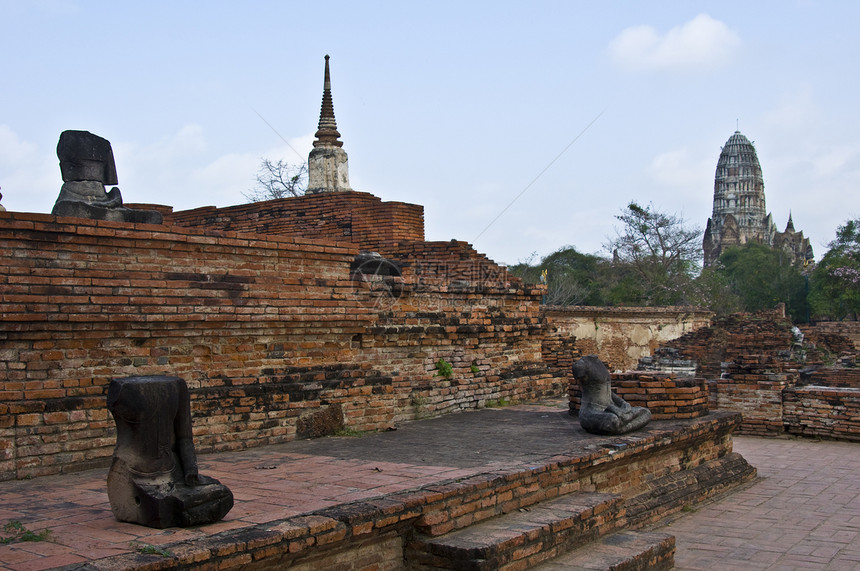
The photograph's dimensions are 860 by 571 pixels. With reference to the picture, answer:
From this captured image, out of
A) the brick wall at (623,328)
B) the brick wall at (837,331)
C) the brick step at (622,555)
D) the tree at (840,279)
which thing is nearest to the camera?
the brick step at (622,555)

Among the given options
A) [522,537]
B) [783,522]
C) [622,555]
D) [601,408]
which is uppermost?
[601,408]

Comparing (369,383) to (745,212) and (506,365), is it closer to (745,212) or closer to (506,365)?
(506,365)

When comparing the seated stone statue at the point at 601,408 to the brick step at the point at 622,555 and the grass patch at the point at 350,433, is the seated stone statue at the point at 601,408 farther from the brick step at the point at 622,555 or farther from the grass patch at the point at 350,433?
the grass patch at the point at 350,433

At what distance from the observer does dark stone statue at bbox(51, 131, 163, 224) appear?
638cm

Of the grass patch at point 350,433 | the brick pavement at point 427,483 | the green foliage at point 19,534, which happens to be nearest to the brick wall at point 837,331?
the brick pavement at point 427,483

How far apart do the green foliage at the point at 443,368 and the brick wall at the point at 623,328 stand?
33.3 ft

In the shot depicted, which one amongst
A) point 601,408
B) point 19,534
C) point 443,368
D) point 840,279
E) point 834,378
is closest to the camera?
point 19,534

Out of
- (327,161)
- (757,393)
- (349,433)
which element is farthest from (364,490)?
(327,161)

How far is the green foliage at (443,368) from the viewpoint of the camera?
8.55 meters

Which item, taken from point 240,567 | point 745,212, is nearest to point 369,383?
point 240,567

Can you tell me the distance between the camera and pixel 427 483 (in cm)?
480

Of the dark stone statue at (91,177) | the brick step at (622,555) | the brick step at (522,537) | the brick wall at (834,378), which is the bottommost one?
the brick step at (622,555)

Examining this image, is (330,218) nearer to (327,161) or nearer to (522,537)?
(327,161)

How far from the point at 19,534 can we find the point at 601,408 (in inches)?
184
